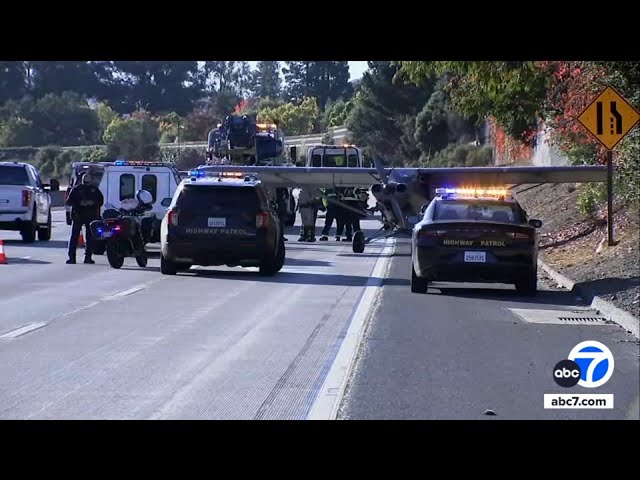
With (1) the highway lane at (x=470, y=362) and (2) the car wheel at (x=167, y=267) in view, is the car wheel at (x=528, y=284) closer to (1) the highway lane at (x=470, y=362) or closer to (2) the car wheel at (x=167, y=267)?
(1) the highway lane at (x=470, y=362)

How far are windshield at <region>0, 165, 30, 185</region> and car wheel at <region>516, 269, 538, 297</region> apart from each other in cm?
1749

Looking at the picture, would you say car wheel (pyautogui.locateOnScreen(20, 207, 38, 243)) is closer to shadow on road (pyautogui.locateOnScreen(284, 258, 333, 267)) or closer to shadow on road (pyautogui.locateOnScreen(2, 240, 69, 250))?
shadow on road (pyautogui.locateOnScreen(2, 240, 69, 250))

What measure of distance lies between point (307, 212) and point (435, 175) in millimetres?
4149

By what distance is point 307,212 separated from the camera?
112 feet

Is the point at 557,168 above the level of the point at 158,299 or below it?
above

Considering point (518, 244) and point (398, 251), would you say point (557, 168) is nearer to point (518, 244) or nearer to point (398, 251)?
point (398, 251)

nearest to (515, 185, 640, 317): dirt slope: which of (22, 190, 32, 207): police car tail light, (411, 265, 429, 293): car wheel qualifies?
(411, 265, 429, 293): car wheel

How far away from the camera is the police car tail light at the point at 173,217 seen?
2227 centimetres

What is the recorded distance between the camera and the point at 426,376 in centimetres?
1097


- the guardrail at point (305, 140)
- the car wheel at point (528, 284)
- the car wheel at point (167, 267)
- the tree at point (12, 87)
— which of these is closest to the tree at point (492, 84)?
the car wheel at point (528, 284)

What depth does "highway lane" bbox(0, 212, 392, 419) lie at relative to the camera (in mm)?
10000

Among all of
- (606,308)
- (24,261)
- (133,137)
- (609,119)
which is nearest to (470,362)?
(606,308)
